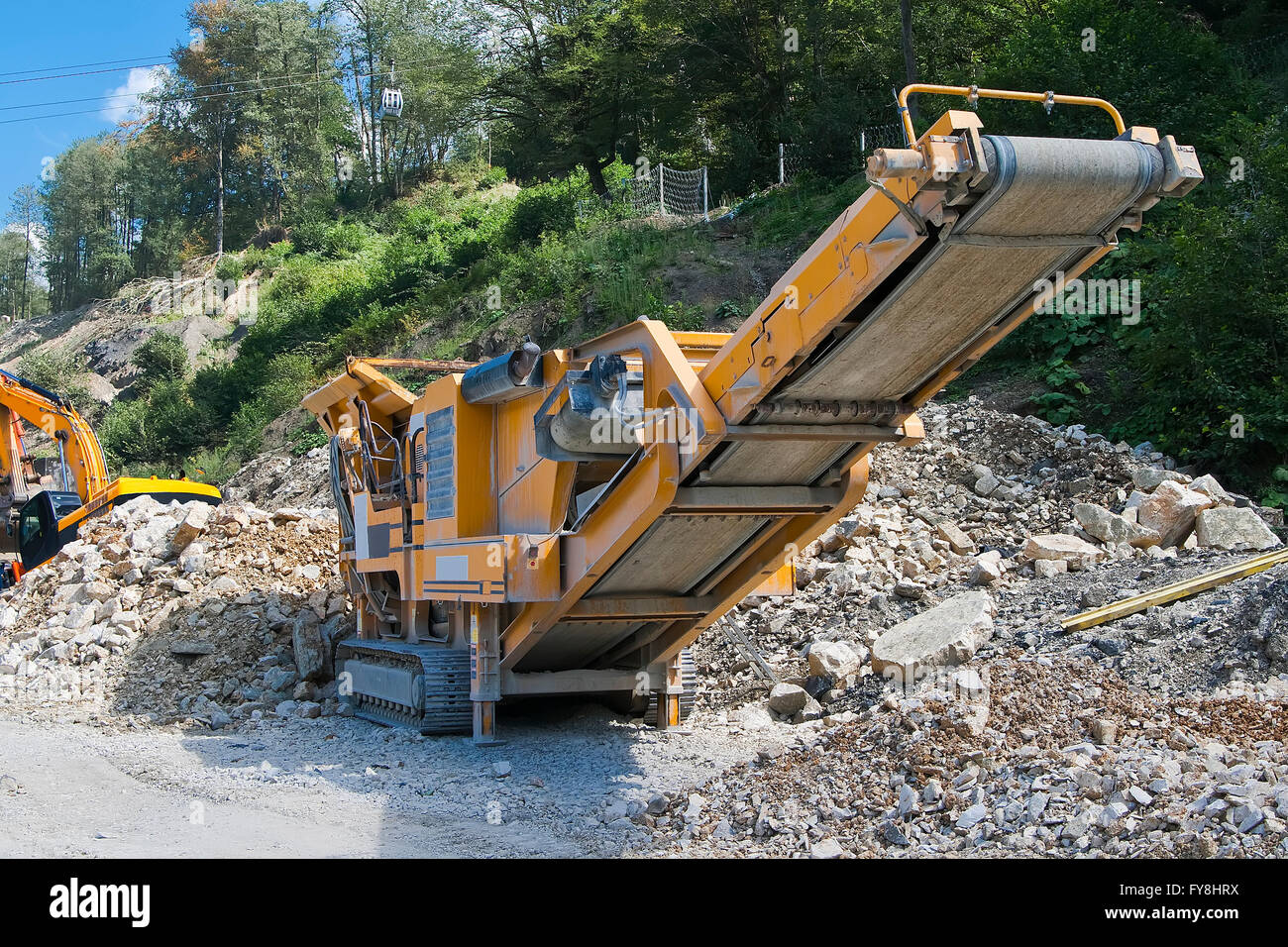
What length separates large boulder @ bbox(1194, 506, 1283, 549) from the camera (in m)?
8.83

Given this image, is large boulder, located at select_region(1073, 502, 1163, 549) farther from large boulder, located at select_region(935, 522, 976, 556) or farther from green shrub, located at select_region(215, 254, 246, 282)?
green shrub, located at select_region(215, 254, 246, 282)

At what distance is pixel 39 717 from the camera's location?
9.73 m

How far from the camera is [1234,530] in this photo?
8984mm

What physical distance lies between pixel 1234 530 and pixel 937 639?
9.73 feet

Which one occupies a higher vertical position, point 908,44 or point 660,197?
point 908,44

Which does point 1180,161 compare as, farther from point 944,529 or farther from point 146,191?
point 146,191

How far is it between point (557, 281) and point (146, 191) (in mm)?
43492

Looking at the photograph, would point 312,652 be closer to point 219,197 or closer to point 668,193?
point 668,193

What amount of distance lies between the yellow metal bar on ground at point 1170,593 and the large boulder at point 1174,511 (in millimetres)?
1886

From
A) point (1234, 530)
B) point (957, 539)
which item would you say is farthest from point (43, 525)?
point (1234, 530)

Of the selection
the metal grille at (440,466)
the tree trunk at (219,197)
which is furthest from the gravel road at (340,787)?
the tree trunk at (219,197)

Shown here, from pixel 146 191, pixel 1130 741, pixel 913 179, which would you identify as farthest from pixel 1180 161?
pixel 146 191

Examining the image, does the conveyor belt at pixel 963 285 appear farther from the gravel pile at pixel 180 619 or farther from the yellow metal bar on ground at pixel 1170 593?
the gravel pile at pixel 180 619

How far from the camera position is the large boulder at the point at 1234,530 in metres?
8.83
